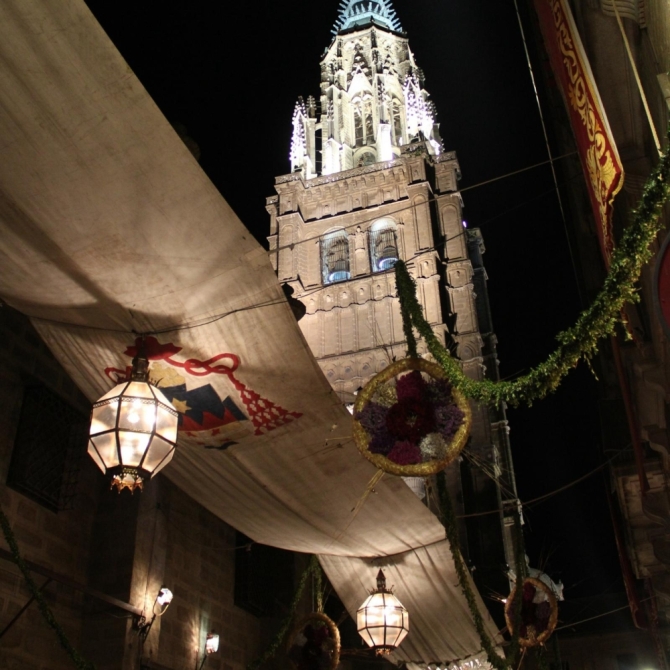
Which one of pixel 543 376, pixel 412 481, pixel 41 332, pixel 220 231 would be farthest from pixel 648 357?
pixel 412 481

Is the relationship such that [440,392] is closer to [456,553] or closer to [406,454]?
[406,454]

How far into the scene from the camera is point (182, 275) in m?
5.63

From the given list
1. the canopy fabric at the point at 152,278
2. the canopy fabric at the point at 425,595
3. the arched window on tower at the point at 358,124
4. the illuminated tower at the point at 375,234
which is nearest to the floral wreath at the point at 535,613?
the canopy fabric at the point at 425,595

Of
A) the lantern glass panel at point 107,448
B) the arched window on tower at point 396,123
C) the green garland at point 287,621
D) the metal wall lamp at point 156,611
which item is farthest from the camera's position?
the arched window on tower at point 396,123

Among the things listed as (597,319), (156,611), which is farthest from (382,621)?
(597,319)

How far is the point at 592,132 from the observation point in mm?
5047

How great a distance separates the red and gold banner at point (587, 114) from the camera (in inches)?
187

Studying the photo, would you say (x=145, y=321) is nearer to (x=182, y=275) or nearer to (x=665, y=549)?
(x=182, y=275)

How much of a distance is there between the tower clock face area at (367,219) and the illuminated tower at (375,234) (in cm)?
5

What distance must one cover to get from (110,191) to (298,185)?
29.1 m

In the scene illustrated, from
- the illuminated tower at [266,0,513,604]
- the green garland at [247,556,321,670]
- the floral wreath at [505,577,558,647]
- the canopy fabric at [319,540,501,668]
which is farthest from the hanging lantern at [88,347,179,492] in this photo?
the illuminated tower at [266,0,513,604]

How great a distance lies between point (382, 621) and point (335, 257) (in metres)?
24.3

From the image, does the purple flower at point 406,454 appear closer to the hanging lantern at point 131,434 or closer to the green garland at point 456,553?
the green garland at point 456,553

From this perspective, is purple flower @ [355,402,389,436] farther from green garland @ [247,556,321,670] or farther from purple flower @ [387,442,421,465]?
green garland @ [247,556,321,670]
